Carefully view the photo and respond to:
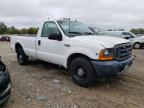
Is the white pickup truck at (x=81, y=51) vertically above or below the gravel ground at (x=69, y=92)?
above

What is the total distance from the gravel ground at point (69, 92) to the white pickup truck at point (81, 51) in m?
0.45

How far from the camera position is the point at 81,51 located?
5.30m

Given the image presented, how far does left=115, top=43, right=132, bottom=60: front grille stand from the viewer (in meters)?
5.12

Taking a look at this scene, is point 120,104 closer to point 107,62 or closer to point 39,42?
point 107,62

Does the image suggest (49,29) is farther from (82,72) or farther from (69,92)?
(69,92)

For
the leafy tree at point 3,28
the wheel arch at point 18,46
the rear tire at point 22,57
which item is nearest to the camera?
the rear tire at point 22,57

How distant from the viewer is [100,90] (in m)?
5.33

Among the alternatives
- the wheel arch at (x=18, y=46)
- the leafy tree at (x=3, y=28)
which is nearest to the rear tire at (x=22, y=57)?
the wheel arch at (x=18, y=46)

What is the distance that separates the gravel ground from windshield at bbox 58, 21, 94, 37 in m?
1.45

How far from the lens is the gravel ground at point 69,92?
4461 mm

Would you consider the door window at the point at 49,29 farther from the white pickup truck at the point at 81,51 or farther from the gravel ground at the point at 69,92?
the gravel ground at the point at 69,92

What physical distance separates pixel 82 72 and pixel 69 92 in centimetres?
67

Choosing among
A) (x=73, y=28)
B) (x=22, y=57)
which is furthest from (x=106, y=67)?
(x=22, y=57)

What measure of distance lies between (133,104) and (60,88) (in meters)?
1.98
